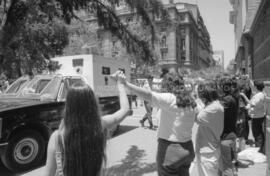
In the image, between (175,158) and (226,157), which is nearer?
(175,158)

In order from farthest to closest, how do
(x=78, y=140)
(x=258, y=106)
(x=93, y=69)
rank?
(x=93, y=69) → (x=258, y=106) → (x=78, y=140)

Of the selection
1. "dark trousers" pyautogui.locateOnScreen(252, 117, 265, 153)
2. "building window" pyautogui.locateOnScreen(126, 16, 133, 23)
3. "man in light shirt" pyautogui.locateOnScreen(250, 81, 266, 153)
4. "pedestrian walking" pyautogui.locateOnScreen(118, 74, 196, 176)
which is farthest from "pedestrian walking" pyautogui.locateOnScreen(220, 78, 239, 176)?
"dark trousers" pyautogui.locateOnScreen(252, 117, 265, 153)

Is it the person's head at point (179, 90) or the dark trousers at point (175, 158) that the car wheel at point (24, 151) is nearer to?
the dark trousers at point (175, 158)

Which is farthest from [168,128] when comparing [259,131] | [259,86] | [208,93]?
[259,131]

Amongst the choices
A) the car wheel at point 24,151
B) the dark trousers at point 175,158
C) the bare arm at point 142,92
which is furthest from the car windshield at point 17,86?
the dark trousers at point 175,158

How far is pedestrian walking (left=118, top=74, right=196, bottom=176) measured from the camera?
2611 millimetres

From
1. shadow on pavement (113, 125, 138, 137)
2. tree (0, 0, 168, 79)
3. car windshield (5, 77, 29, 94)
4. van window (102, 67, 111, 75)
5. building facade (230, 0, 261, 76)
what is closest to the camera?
tree (0, 0, 168, 79)

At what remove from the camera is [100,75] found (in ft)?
28.4

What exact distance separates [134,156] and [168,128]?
326cm

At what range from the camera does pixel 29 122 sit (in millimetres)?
4930

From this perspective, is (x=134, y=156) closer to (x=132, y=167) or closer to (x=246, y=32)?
(x=132, y=167)

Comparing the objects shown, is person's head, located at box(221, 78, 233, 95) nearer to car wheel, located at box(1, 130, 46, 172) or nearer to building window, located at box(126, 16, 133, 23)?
building window, located at box(126, 16, 133, 23)

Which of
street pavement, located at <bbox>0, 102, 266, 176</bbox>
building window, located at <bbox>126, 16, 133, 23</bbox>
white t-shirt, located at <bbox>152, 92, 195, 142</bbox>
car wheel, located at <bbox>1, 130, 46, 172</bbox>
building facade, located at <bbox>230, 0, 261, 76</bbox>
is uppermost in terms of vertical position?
building facade, located at <bbox>230, 0, 261, 76</bbox>

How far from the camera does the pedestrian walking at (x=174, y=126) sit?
2611 millimetres
